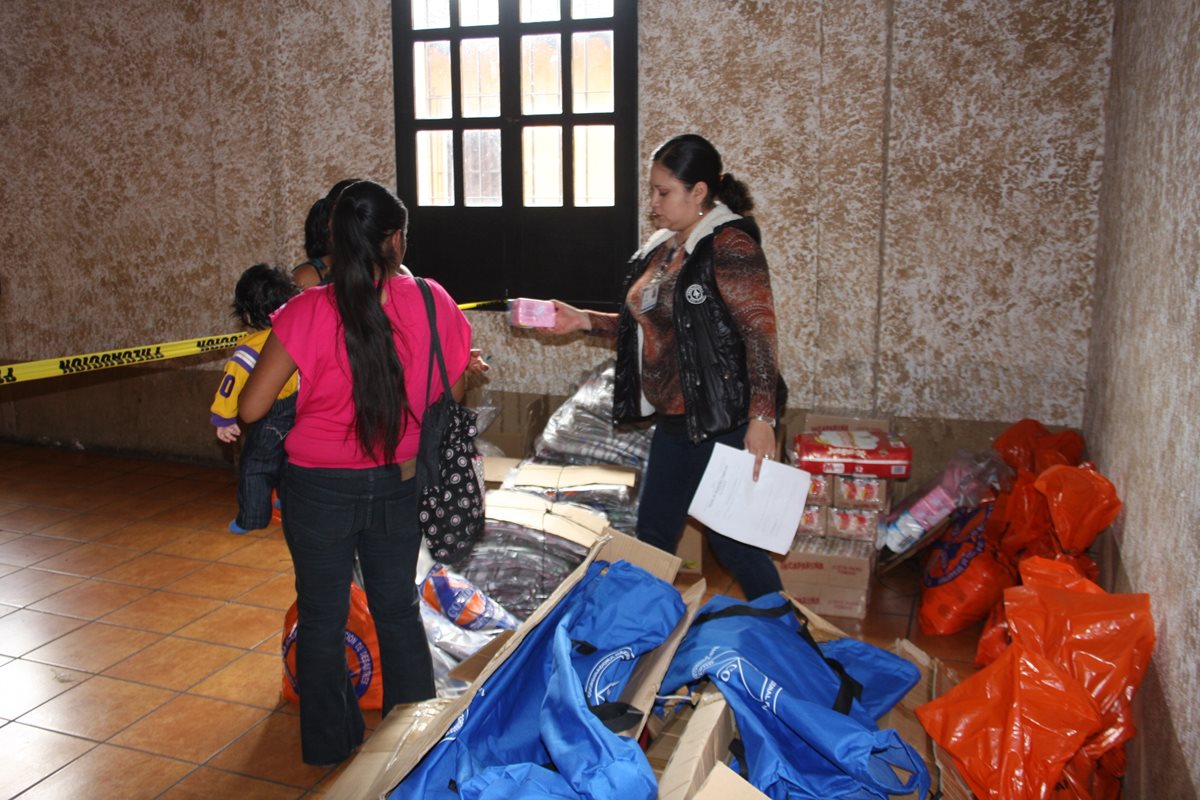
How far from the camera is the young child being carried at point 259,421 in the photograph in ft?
8.34

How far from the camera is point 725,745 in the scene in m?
2.26

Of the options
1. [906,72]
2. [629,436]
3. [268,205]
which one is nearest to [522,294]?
[629,436]

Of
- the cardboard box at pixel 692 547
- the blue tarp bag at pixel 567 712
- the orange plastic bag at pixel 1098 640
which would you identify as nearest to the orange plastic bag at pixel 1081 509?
the orange plastic bag at pixel 1098 640

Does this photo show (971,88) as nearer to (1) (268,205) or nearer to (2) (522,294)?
(2) (522,294)

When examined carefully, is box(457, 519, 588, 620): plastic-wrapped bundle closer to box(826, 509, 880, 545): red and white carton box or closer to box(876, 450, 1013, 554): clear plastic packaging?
box(826, 509, 880, 545): red and white carton box

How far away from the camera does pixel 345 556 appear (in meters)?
2.62

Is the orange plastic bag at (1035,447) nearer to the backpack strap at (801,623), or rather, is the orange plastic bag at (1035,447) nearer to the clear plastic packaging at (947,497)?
the clear plastic packaging at (947,497)

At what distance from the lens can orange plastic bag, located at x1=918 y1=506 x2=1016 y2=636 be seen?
3646 mm

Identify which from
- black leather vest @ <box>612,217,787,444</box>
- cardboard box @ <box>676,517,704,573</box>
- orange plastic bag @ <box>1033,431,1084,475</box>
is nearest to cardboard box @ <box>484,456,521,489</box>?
cardboard box @ <box>676,517,704,573</box>

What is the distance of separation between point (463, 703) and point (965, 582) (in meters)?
2.39

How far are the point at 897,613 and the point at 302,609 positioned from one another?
7.61 feet

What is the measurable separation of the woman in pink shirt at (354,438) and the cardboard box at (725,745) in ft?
2.65

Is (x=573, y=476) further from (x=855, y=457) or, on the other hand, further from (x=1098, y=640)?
(x=1098, y=640)

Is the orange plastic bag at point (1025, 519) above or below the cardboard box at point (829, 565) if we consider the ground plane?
above
